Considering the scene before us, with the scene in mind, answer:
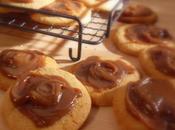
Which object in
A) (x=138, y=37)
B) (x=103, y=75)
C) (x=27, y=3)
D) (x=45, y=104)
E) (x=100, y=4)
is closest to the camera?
(x=45, y=104)

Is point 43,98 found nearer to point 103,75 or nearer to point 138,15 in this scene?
point 103,75

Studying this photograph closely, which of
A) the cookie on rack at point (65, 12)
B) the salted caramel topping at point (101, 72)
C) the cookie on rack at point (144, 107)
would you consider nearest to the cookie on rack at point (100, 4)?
the cookie on rack at point (65, 12)

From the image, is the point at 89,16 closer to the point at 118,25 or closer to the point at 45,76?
the point at 118,25

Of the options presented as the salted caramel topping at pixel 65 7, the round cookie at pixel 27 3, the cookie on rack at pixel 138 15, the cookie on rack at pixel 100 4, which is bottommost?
the cookie on rack at pixel 138 15

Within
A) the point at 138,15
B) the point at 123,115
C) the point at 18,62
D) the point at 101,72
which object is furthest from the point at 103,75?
the point at 138,15

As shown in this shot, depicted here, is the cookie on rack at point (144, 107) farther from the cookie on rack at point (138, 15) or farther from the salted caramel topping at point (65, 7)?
the cookie on rack at point (138, 15)

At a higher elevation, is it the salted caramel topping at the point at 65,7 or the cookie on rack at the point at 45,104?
the salted caramel topping at the point at 65,7
